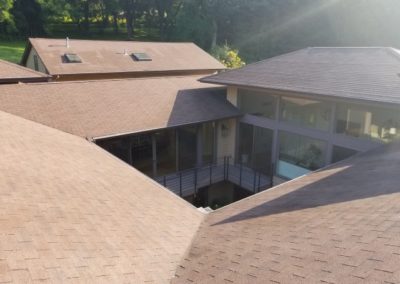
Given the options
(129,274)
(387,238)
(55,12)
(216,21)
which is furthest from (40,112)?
(55,12)

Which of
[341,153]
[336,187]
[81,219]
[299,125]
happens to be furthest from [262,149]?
[81,219]

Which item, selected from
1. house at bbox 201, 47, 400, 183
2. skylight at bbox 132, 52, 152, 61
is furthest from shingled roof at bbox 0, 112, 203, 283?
skylight at bbox 132, 52, 152, 61

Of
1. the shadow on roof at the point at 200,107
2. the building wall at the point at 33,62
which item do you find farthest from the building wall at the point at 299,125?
the building wall at the point at 33,62

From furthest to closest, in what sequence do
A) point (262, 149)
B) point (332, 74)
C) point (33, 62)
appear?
point (33, 62) → point (262, 149) → point (332, 74)

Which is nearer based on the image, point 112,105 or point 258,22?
point 112,105

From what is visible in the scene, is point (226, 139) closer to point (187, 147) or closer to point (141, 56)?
point (187, 147)

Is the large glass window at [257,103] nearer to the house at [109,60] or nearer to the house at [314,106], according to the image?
the house at [314,106]
